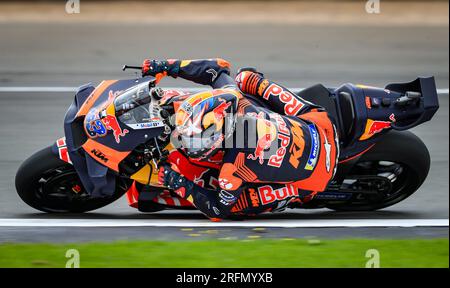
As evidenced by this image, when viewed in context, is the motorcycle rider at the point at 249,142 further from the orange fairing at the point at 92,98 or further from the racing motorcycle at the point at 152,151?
the orange fairing at the point at 92,98

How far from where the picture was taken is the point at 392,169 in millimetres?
7320

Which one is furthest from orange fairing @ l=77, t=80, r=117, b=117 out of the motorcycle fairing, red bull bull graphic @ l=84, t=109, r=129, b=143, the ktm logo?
the ktm logo

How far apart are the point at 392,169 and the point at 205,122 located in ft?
5.68

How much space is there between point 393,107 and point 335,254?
1.27 meters

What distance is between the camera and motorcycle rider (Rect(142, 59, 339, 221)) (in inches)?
254

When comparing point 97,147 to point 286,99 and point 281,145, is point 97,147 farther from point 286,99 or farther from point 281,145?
point 286,99

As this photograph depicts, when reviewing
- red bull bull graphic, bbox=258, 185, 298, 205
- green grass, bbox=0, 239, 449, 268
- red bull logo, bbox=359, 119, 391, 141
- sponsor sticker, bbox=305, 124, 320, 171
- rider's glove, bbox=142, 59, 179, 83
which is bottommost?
green grass, bbox=0, 239, 449, 268

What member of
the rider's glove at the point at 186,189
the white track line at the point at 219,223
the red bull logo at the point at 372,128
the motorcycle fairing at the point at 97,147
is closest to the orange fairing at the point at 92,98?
the motorcycle fairing at the point at 97,147

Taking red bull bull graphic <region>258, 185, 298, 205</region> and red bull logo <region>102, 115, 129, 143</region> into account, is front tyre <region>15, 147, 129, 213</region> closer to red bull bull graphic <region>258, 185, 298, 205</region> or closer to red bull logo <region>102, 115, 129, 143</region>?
red bull logo <region>102, 115, 129, 143</region>

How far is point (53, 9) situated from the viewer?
14023mm

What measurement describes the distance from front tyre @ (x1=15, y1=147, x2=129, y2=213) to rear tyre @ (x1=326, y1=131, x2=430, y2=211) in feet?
5.78

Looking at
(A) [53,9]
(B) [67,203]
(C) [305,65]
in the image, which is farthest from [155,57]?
(B) [67,203]

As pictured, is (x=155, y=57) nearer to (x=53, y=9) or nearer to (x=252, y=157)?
(x=53, y=9)

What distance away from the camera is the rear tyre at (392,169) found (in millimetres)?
7113
